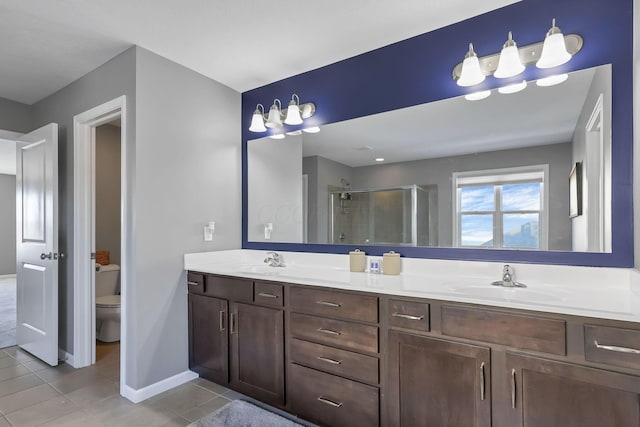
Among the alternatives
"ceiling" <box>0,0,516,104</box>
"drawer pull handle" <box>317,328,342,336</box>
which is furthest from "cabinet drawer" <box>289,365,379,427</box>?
"ceiling" <box>0,0,516,104</box>

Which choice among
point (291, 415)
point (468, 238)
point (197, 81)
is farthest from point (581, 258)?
point (197, 81)

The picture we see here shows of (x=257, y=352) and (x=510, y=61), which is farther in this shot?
(x=257, y=352)

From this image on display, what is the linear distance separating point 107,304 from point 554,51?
385 centimetres

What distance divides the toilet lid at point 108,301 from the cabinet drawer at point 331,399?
214 cm

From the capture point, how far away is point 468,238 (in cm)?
200

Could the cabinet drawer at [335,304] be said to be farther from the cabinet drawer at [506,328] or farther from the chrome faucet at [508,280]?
the chrome faucet at [508,280]

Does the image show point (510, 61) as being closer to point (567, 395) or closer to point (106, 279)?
point (567, 395)

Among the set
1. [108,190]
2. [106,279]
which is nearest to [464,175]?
[106,279]

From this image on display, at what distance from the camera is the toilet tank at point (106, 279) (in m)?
3.51

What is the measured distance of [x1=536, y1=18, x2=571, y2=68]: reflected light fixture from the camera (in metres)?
1.64

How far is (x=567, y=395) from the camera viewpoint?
1.26 metres

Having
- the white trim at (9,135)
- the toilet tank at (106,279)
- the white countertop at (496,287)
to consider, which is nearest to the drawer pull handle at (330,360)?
the white countertop at (496,287)

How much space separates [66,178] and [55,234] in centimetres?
49

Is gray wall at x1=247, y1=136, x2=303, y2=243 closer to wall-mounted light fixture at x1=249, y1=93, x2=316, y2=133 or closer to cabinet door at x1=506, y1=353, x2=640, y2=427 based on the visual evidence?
wall-mounted light fixture at x1=249, y1=93, x2=316, y2=133
